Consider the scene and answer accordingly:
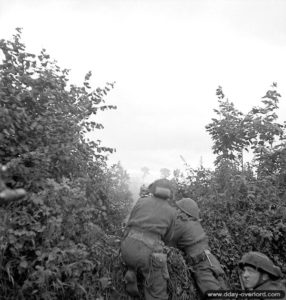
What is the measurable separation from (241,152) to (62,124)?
4418mm

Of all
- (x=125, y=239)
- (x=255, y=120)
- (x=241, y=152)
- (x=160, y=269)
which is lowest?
(x=160, y=269)

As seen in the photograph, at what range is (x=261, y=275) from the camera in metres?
3.63

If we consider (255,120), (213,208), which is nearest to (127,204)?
(213,208)

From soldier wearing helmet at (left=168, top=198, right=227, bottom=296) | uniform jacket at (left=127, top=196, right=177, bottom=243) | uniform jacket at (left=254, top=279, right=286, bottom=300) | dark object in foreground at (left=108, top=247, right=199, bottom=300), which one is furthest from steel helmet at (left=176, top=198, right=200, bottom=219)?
uniform jacket at (left=254, top=279, right=286, bottom=300)

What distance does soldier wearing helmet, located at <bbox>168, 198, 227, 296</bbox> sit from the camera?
4.75 m

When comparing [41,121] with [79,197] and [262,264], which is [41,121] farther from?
[262,264]

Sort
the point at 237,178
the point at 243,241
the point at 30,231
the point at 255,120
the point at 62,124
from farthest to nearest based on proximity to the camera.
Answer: the point at 255,120, the point at 237,178, the point at 243,241, the point at 62,124, the point at 30,231

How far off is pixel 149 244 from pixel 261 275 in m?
1.35

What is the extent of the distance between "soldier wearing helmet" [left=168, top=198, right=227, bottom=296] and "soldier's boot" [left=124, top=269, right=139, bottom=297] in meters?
0.77

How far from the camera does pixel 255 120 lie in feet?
25.6

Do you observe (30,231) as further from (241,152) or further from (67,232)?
(241,152)

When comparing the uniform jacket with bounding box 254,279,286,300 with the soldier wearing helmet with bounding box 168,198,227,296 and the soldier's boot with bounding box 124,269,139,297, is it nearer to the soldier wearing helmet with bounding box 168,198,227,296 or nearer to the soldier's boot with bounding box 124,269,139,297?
the soldier wearing helmet with bounding box 168,198,227,296

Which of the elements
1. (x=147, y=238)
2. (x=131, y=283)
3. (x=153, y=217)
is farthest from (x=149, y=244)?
(x=131, y=283)

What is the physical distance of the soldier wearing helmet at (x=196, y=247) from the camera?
475 centimetres
